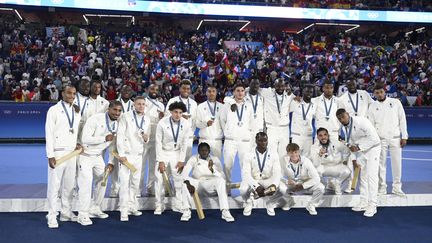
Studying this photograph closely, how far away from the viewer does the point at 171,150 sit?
7.46 m

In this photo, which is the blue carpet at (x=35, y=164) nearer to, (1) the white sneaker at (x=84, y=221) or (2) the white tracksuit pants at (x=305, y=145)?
(2) the white tracksuit pants at (x=305, y=145)

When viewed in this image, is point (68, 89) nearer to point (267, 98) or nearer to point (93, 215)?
point (93, 215)

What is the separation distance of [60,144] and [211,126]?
2666mm

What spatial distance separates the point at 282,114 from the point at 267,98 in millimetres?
459

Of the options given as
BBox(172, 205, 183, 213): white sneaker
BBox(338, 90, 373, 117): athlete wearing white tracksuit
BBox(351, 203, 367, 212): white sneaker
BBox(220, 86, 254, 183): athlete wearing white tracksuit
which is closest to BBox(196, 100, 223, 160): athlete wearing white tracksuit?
BBox(220, 86, 254, 183): athlete wearing white tracksuit

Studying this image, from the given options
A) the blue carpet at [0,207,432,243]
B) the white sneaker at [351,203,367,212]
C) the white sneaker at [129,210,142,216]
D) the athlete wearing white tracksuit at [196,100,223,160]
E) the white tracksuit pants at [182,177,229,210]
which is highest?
the athlete wearing white tracksuit at [196,100,223,160]

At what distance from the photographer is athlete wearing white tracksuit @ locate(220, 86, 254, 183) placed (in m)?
7.80

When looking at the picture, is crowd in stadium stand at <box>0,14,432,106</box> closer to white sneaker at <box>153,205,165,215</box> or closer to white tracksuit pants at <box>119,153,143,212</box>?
white tracksuit pants at <box>119,153,143,212</box>

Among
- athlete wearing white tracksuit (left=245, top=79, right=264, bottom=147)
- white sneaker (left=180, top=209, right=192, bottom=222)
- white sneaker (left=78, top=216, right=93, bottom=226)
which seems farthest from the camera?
athlete wearing white tracksuit (left=245, top=79, right=264, bottom=147)

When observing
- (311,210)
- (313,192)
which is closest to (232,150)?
(313,192)

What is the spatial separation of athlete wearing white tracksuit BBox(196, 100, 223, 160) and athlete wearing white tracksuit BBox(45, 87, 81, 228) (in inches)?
87.9

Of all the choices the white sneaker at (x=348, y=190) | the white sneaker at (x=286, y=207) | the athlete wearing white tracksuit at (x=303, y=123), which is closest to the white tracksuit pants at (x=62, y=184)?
the white sneaker at (x=286, y=207)

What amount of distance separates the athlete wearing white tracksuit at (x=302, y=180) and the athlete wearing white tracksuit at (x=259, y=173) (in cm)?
26

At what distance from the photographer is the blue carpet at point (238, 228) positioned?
605cm
